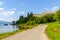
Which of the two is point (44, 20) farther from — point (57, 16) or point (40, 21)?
point (57, 16)

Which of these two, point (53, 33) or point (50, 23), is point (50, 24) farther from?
point (53, 33)

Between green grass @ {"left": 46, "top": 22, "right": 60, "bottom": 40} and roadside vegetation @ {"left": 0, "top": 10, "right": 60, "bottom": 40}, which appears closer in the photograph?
green grass @ {"left": 46, "top": 22, "right": 60, "bottom": 40}

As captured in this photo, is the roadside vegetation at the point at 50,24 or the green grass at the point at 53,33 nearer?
the green grass at the point at 53,33

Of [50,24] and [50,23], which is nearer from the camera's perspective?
[50,24]

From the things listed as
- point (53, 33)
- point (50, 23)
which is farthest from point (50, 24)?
point (53, 33)

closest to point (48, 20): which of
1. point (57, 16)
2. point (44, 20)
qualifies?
point (44, 20)

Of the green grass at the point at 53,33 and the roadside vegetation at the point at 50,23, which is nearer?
the green grass at the point at 53,33

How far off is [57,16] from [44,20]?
44.7 metres

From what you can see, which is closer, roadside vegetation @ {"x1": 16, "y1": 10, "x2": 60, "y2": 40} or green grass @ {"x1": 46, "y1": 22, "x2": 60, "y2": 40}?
green grass @ {"x1": 46, "y1": 22, "x2": 60, "y2": 40}

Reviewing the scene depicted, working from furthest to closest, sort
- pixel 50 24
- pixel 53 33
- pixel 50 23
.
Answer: pixel 50 23, pixel 50 24, pixel 53 33

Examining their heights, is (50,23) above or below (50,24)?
below

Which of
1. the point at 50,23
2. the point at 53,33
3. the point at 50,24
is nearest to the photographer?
the point at 53,33

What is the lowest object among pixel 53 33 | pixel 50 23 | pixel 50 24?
pixel 50 23

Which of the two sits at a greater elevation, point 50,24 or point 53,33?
point 53,33
